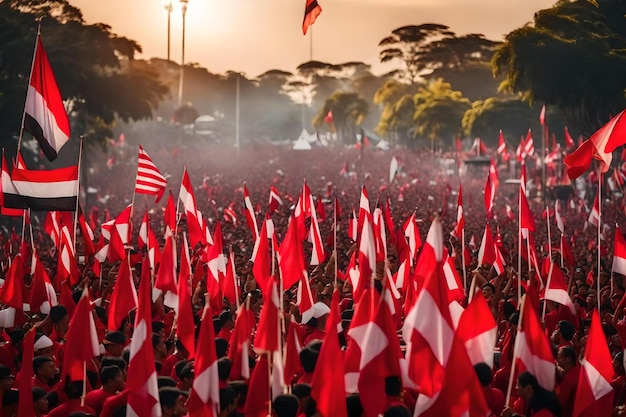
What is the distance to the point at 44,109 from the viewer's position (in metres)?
13.0

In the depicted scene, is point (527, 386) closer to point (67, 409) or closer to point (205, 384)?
point (205, 384)

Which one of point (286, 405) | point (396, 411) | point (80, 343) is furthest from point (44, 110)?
point (396, 411)

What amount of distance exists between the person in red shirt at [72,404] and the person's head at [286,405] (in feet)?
4.94

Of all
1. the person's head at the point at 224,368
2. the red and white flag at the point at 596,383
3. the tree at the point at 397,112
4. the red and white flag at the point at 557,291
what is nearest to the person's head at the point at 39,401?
the person's head at the point at 224,368

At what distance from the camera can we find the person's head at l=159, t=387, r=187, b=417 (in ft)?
22.5

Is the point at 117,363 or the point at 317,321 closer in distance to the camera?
the point at 117,363

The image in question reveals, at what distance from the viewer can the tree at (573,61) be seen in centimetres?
3562

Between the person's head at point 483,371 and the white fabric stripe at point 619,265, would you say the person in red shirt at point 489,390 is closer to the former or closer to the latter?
the person's head at point 483,371

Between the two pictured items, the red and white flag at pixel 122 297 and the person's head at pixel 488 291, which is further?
the person's head at pixel 488 291

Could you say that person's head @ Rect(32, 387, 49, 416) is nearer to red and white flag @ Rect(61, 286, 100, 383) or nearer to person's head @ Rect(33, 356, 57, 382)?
red and white flag @ Rect(61, 286, 100, 383)

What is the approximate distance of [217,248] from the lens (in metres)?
12.8

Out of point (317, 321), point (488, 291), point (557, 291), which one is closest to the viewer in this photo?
point (317, 321)

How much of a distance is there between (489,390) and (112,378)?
287 centimetres

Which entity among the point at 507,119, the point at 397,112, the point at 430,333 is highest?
the point at 397,112
